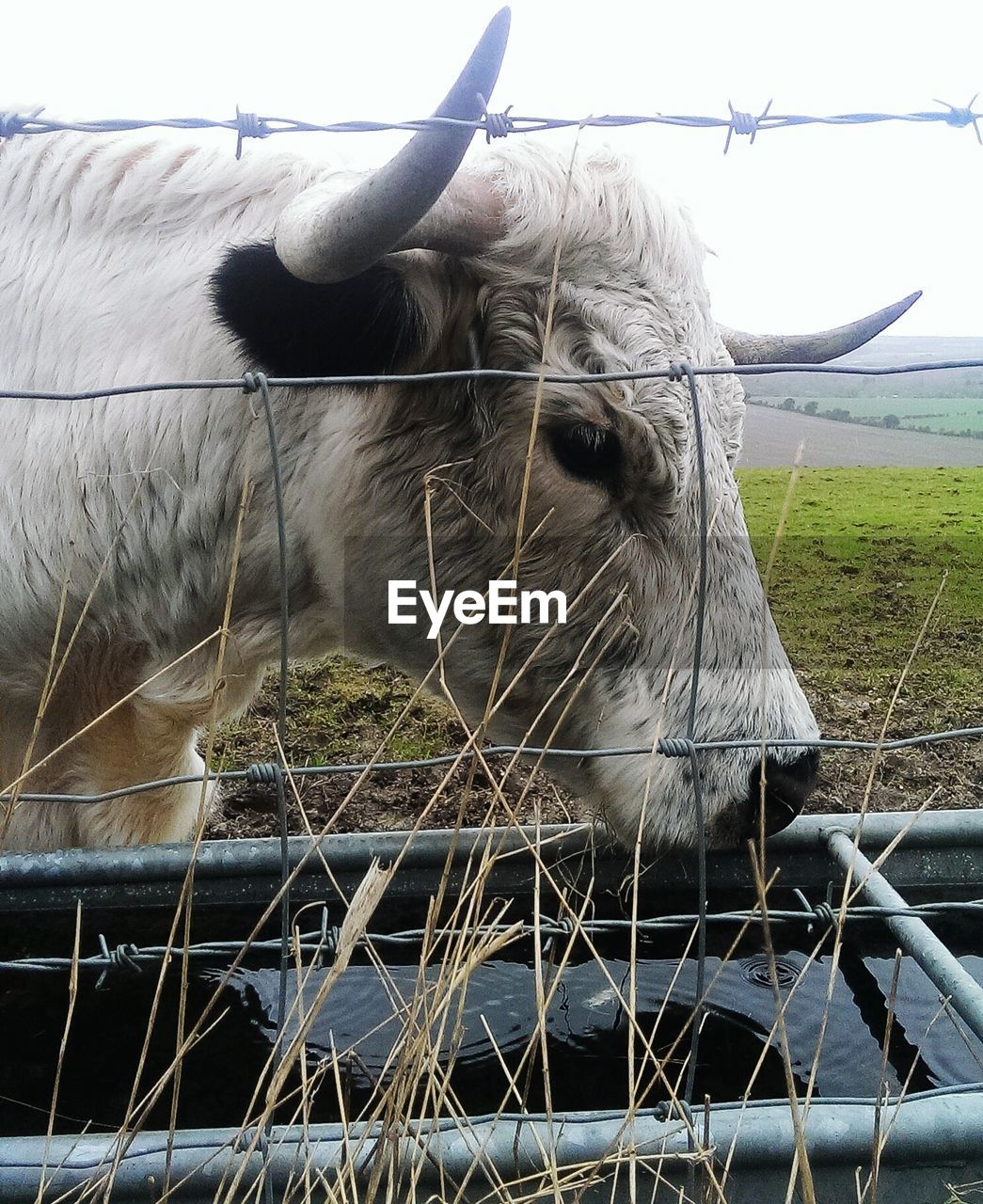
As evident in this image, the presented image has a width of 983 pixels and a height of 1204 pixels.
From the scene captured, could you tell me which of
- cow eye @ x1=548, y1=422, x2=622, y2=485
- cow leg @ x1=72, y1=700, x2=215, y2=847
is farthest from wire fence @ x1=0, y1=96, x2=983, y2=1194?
cow leg @ x1=72, y1=700, x2=215, y2=847

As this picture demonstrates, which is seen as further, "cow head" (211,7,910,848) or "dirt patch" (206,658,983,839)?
"dirt patch" (206,658,983,839)

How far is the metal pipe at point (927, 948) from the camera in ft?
5.12

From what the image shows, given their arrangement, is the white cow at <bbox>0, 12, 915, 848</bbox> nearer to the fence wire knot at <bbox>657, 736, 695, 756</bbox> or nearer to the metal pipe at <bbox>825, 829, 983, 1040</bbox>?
the metal pipe at <bbox>825, 829, 983, 1040</bbox>

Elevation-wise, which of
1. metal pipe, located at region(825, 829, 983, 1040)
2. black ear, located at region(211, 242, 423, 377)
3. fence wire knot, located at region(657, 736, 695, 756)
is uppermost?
black ear, located at region(211, 242, 423, 377)

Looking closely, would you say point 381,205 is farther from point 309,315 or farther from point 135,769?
point 135,769

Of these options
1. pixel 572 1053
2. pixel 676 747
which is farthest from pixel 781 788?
pixel 572 1053

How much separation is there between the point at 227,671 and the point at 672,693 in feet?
3.46

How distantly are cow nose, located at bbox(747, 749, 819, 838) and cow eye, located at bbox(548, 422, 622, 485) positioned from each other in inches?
27.1

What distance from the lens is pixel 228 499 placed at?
221 centimetres

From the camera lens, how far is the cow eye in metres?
2.14

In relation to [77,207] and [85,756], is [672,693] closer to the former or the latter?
[85,756]

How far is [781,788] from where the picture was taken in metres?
2.13

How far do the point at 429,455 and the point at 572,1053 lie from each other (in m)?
1.34

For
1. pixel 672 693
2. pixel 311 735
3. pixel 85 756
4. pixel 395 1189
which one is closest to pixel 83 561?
pixel 85 756
